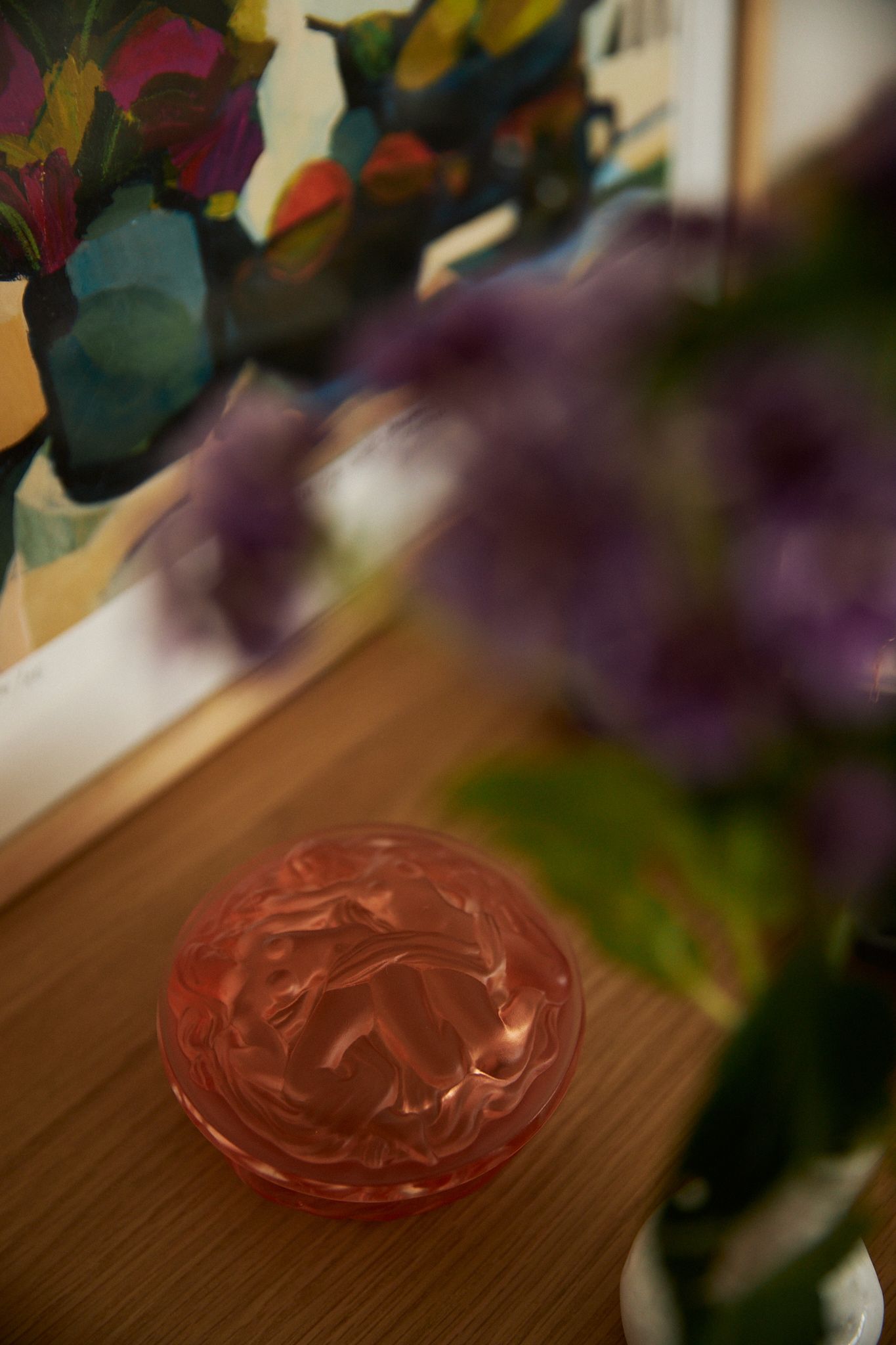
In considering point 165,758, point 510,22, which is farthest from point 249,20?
point 165,758

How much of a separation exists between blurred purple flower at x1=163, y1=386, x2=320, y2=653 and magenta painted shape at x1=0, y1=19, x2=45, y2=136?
0.24 meters

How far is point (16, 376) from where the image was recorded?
0.42m

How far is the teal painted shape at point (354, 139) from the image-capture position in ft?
1.66

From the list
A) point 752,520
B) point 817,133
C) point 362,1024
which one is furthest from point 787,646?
point 817,133

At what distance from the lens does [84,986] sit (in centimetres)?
50

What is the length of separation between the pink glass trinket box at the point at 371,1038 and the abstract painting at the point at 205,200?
0.55ft

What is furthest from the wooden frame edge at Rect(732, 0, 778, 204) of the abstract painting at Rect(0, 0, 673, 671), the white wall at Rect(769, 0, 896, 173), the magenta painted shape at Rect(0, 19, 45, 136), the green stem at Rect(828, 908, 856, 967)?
the green stem at Rect(828, 908, 856, 967)

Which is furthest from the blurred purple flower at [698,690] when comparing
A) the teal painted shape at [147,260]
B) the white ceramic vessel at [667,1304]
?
the teal painted shape at [147,260]

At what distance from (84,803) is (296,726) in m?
0.12

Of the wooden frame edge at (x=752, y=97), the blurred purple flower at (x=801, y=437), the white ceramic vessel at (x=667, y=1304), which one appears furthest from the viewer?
the wooden frame edge at (x=752, y=97)

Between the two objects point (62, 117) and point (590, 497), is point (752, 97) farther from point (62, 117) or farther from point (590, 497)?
point (590, 497)

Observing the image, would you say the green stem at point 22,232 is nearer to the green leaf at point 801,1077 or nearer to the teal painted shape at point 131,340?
the teal painted shape at point 131,340

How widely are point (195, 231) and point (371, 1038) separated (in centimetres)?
32

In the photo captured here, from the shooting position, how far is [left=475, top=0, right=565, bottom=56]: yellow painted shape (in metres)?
0.54
